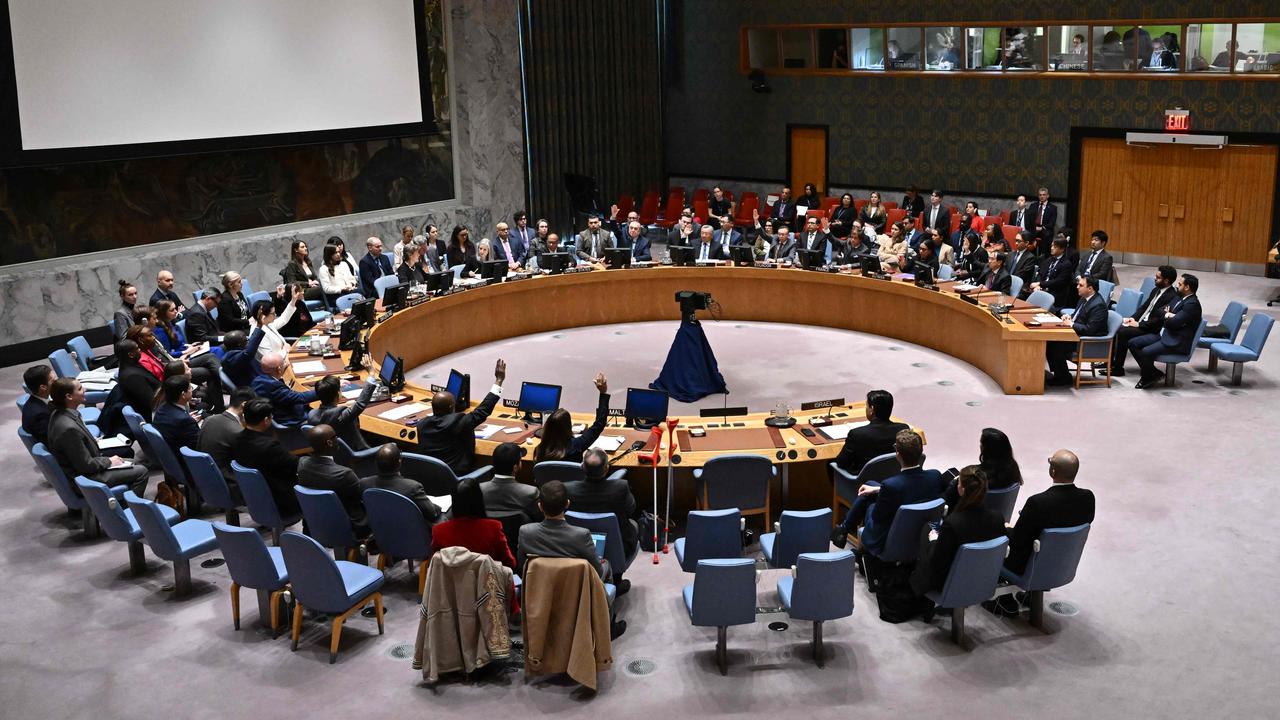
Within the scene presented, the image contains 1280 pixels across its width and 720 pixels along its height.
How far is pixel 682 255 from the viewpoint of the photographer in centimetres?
1466

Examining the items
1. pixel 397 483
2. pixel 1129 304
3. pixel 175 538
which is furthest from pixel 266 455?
pixel 1129 304

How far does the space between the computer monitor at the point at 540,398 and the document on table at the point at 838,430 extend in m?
1.99

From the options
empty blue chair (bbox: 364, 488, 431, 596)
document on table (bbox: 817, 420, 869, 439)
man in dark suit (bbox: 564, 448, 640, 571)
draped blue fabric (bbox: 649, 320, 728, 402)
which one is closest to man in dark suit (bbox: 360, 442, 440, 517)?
empty blue chair (bbox: 364, 488, 431, 596)

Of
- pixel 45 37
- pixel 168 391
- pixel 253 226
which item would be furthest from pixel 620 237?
pixel 168 391

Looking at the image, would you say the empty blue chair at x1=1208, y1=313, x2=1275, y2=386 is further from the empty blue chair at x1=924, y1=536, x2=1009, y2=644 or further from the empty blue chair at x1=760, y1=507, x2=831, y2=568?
the empty blue chair at x1=760, y1=507, x2=831, y2=568

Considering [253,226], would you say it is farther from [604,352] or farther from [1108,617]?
[1108,617]

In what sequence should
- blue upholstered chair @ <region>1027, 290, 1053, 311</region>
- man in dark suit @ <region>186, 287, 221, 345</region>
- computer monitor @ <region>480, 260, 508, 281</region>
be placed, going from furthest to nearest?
1. computer monitor @ <region>480, 260, 508, 281</region>
2. blue upholstered chair @ <region>1027, 290, 1053, 311</region>
3. man in dark suit @ <region>186, 287, 221, 345</region>

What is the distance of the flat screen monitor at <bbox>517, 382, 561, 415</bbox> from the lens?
8.73 metres

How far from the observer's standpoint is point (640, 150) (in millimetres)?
21625

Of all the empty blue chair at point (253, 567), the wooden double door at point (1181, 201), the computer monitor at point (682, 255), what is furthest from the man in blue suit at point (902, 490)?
→ the wooden double door at point (1181, 201)

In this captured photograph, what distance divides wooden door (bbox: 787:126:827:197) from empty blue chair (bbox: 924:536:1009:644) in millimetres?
14469

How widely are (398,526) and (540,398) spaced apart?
6.74ft

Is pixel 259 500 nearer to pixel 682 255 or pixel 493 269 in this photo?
pixel 493 269

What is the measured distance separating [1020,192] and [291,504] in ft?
44.7
